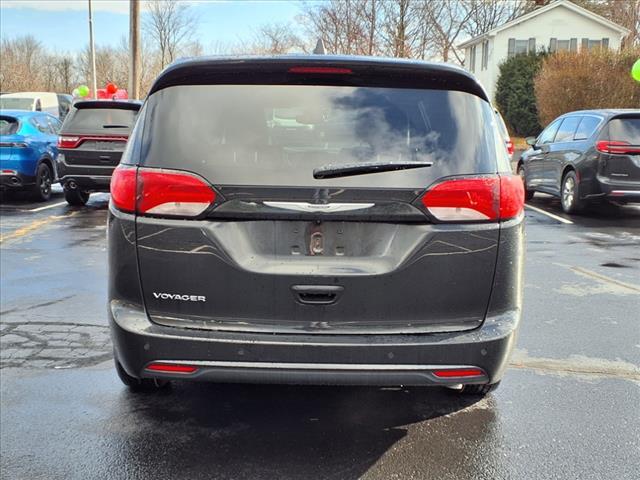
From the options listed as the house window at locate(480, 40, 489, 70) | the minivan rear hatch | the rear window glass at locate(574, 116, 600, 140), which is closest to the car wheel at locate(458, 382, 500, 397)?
the minivan rear hatch

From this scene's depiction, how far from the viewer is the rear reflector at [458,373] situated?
2617mm

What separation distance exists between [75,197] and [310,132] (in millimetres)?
9585

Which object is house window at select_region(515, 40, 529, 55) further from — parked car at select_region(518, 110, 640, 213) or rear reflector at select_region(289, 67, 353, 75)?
rear reflector at select_region(289, 67, 353, 75)

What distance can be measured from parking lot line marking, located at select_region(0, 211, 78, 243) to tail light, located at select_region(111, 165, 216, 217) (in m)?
6.26

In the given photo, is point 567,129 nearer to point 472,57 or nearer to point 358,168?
point 358,168

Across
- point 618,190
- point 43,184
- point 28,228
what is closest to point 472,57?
point 618,190

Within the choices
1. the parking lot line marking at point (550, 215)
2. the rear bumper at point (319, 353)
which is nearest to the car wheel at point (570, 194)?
the parking lot line marking at point (550, 215)

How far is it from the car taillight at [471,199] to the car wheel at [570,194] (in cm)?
827

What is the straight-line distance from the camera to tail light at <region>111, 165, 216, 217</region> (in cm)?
256

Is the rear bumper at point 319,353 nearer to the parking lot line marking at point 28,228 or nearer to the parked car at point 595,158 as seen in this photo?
the parking lot line marking at point 28,228

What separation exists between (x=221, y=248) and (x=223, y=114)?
59 centimetres

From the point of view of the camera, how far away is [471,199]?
2.60m

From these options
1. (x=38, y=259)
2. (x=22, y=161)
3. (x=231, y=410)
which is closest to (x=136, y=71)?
(x=22, y=161)

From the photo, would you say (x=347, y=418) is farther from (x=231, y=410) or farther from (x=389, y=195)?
(x=389, y=195)
